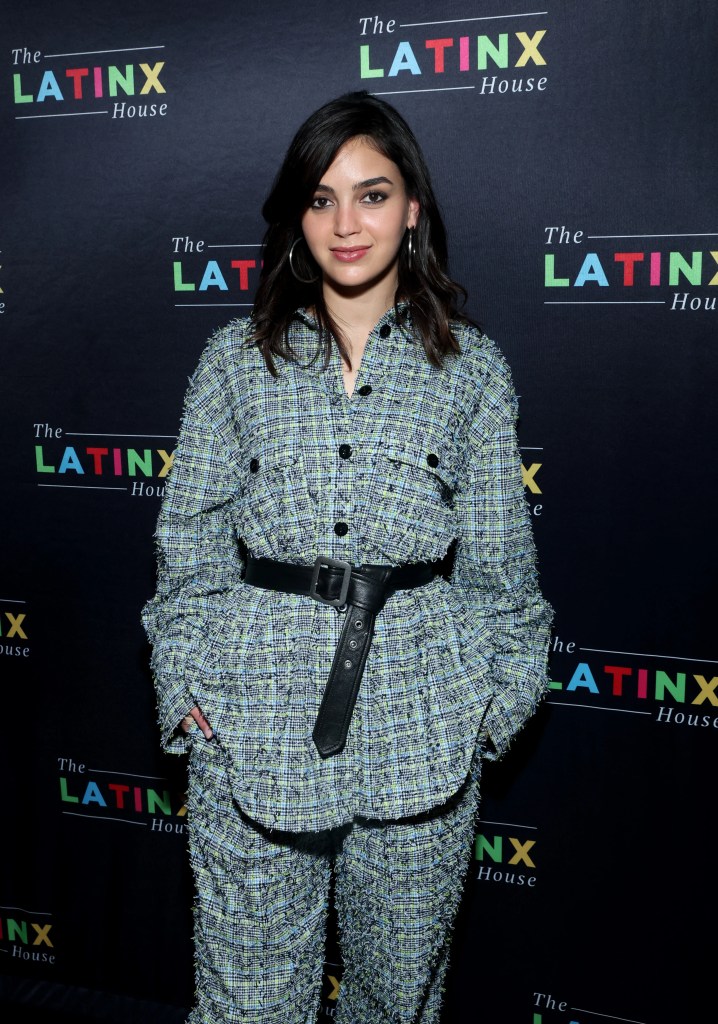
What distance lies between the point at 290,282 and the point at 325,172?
0.73 feet

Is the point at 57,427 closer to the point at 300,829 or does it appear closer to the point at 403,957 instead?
the point at 300,829

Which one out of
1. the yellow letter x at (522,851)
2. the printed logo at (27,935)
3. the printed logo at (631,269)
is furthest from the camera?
the printed logo at (27,935)

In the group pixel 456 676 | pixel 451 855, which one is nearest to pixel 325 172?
pixel 456 676

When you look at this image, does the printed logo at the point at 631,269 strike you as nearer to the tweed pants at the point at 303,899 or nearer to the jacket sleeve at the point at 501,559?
the jacket sleeve at the point at 501,559

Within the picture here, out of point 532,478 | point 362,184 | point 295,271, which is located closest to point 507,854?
point 532,478

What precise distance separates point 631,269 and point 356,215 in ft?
2.13

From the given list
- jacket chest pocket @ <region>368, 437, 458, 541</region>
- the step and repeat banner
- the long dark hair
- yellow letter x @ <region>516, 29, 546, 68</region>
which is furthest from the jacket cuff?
yellow letter x @ <region>516, 29, 546, 68</region>

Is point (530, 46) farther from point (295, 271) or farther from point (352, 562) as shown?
point (352, 562)

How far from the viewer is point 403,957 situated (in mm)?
1529

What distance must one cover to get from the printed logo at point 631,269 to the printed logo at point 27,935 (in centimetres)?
194

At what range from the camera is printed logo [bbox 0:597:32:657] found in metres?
2.26

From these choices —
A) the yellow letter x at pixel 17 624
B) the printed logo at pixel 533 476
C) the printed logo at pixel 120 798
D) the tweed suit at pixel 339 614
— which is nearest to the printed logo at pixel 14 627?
the yellow letter x at pixel 17 624

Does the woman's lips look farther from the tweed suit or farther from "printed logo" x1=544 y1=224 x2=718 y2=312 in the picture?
"printed logo" x1=544 y1=224 x2=718 y2=312

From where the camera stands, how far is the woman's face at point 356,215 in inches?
56.9
